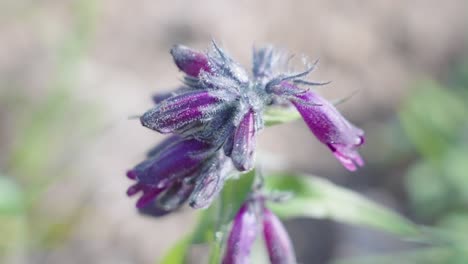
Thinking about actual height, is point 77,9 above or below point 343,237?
above

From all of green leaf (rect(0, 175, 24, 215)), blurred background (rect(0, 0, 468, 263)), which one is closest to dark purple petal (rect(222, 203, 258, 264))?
blurred background (rect(0, 0, 468, 263))

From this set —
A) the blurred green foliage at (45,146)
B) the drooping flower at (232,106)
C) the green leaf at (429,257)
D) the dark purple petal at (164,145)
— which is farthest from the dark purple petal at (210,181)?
the green leaf at (429,257)

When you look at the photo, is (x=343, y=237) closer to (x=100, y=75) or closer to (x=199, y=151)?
(x=100, y=75)

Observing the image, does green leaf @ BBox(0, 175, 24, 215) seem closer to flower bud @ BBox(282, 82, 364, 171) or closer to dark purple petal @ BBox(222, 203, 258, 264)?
dark purple petal @ BBox(222, 203, 258, 264)

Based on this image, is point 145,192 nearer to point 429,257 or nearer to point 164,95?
point 164,95

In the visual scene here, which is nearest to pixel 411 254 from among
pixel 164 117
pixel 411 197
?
pixel 411 197
